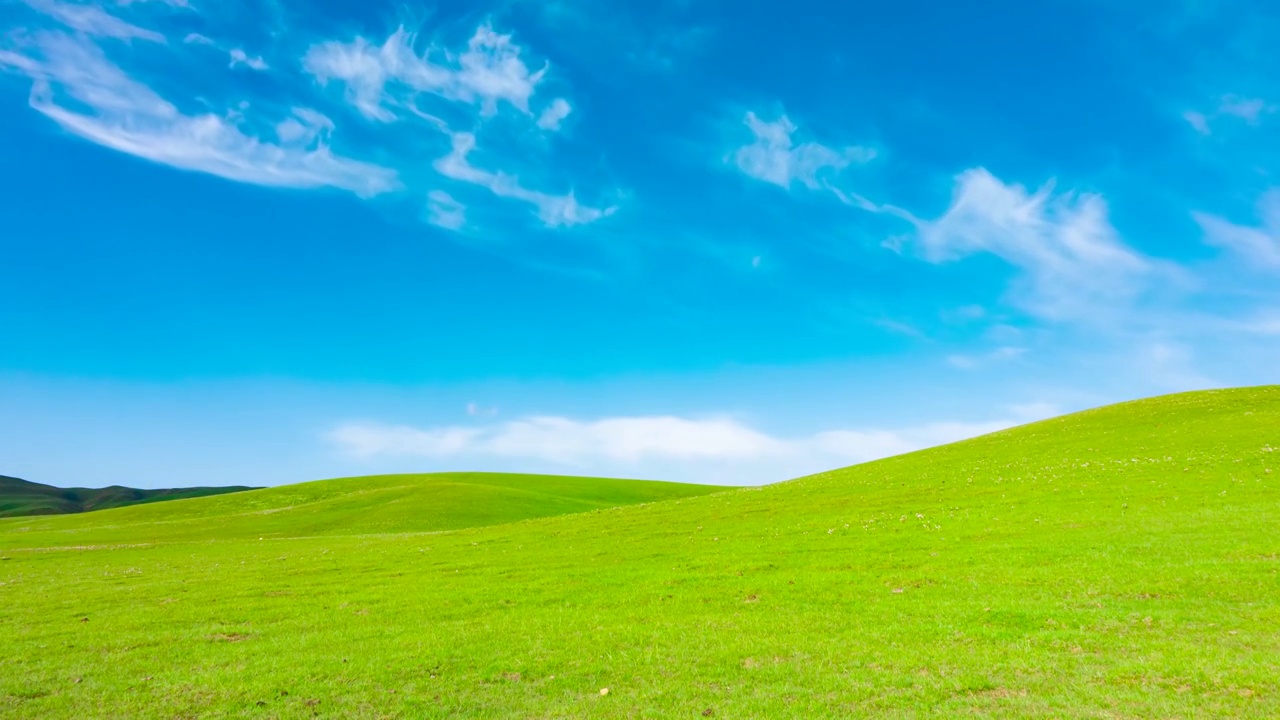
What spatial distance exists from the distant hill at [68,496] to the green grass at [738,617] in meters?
143

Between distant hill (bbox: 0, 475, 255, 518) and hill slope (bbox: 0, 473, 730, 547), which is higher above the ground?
distant hill (bbox: 0, 475, 255, 518)

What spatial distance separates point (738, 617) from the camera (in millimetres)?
18203

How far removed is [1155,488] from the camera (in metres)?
33.7

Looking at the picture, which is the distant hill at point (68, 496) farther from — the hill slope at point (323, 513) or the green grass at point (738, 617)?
the green grass at point (738, 617)

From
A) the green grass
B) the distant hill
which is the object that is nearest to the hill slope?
the green grass

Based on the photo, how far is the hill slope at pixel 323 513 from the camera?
61.7 m

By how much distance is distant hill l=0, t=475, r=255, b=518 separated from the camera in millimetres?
144625

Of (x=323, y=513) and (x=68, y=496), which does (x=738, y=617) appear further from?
(x=68, y=496)

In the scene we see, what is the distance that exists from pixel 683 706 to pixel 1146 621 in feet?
38.2

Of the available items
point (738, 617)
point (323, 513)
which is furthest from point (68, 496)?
point (738, 617)

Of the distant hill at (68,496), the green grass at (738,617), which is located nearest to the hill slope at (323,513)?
the green grass at (738,617)

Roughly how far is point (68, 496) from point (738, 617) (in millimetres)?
222627

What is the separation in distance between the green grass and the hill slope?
22778 millimetres

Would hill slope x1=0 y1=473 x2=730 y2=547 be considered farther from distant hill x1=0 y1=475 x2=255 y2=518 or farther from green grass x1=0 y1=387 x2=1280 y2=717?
distant hill x1=0 y1=475 x2=255 y2=518
